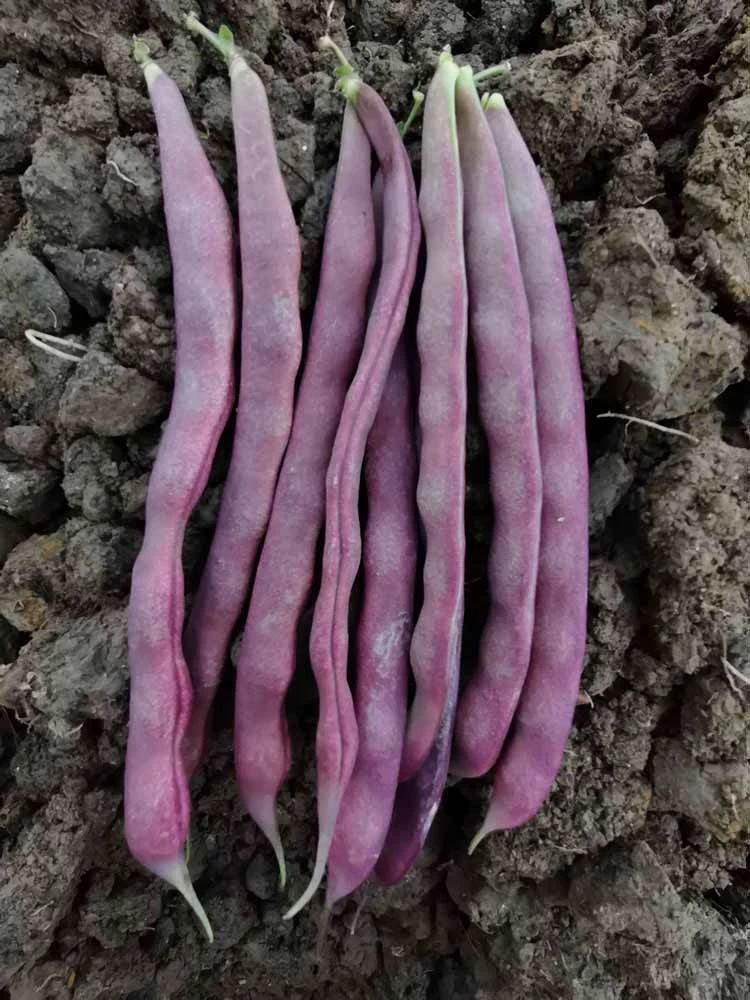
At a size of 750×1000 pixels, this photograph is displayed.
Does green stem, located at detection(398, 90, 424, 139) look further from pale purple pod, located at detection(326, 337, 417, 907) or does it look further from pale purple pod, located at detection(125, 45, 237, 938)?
pale purple pod, located at detection(326, 337, 417, 907)

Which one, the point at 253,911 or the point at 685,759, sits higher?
the point at 685,759

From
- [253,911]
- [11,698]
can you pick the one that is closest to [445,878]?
[253,911]

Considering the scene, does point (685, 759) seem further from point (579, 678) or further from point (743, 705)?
point (579, 678)

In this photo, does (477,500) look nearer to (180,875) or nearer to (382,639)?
(382,639)

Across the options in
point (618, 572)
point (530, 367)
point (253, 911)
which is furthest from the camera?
point (253, 911)

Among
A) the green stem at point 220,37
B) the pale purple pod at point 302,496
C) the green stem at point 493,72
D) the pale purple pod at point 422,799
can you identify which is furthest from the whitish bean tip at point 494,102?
the pale purple pod at point 422,799

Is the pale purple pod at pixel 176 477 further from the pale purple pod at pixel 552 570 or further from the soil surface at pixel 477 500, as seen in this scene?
the pale purple pod at pixel 552 570

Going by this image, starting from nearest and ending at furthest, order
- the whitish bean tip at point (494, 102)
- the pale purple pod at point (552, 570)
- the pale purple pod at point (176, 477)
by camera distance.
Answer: the pale purple pod at point (176, 477) < the pale purple pod at point (552, 570) < the whitish bean tip at point (494, 102)
